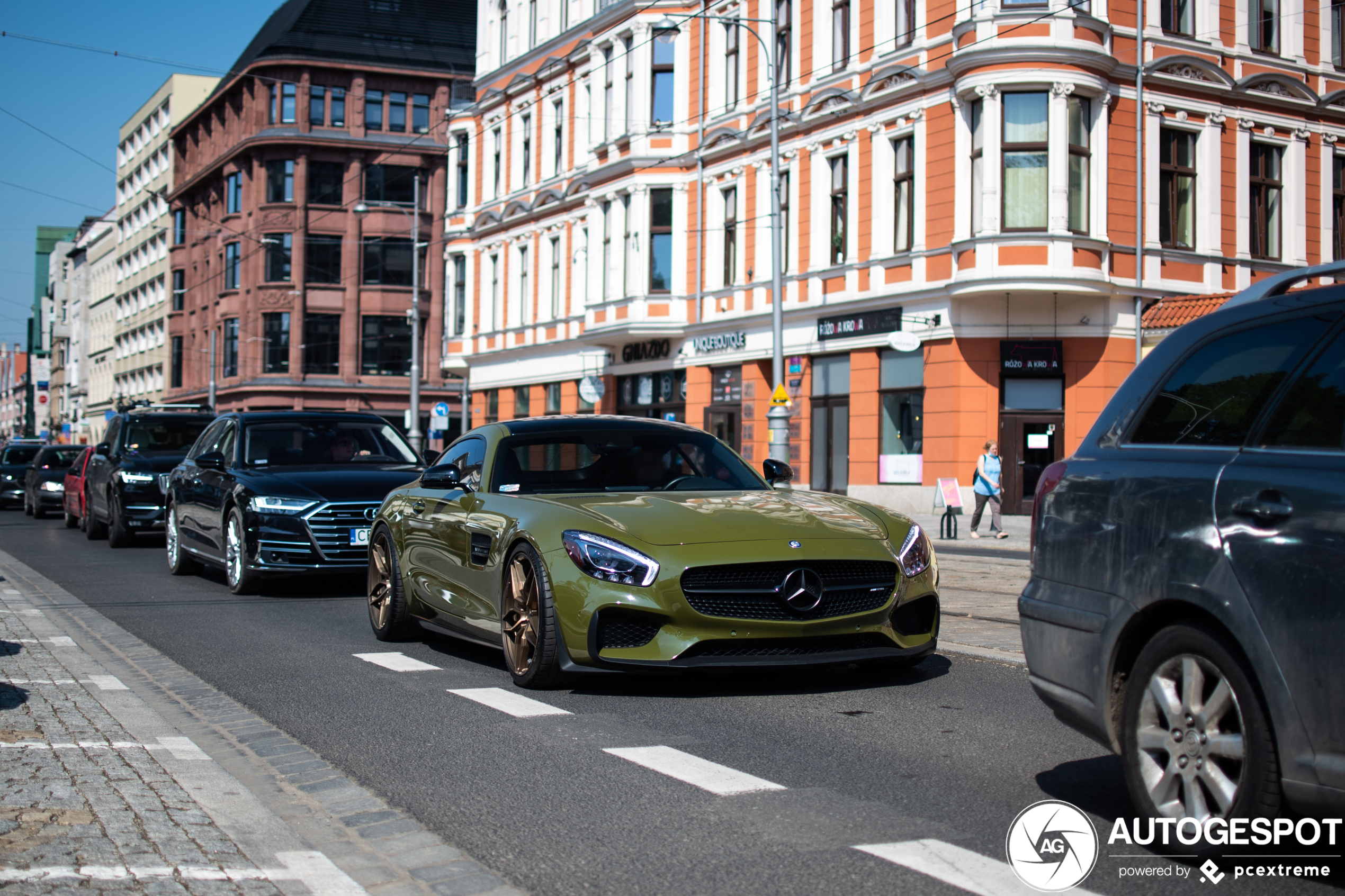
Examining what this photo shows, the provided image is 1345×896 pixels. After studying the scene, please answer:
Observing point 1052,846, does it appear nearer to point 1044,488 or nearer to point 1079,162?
point 1044,488

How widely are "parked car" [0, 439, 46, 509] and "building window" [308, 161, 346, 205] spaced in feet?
106

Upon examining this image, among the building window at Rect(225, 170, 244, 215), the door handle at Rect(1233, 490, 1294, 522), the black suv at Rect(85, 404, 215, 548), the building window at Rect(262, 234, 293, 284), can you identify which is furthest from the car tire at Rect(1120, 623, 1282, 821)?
the building window at Rect(225, 170, 244, 215)

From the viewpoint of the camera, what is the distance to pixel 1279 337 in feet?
13.6

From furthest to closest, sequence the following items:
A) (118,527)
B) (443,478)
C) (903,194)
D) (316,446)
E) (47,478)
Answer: (47,478)
(903,194)
(118,527)
(316,446)
(443,478)

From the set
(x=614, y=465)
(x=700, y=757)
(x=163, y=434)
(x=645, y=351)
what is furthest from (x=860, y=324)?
(x=700, y=757)

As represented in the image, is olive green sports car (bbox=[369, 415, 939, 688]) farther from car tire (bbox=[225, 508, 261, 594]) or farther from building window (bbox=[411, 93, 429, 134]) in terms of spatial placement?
building window (bbox=[411, 93, 429, 134])

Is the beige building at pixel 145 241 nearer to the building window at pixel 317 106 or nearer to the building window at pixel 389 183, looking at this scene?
the building window at pixel 317 106

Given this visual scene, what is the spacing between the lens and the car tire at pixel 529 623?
7086 millimetres

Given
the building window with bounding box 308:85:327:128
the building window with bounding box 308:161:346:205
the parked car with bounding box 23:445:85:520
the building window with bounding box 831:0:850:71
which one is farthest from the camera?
the building window with bounding box 308:161:346:205

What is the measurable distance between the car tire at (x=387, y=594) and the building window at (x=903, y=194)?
2189 cm

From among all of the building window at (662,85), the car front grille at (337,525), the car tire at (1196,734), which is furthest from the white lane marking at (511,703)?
the building window at (662,85)

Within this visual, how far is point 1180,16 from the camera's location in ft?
96.4

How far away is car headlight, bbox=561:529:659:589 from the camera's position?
6.81m

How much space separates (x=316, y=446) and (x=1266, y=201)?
23.5 m
